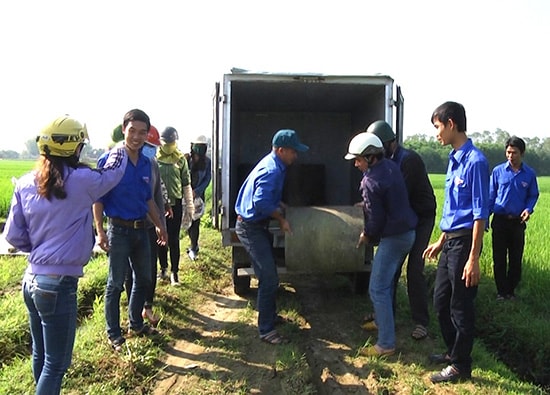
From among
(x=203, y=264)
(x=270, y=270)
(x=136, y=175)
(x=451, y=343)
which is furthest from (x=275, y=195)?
(x=203, y=264)

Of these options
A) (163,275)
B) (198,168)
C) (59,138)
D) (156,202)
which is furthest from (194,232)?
(59,138)

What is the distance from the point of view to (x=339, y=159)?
7.25 metres

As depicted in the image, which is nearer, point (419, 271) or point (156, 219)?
point (156, 219)

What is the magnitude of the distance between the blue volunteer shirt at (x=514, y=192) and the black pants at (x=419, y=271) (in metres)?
1.59

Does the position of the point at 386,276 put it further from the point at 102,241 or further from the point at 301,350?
the point at 102,241

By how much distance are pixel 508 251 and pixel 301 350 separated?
3.00 metres

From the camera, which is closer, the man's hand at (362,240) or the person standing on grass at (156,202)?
the man's hand at (362,240)

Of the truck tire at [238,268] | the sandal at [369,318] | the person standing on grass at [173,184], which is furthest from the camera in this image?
the person standing on grass at [173,184]

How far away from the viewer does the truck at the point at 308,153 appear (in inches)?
170

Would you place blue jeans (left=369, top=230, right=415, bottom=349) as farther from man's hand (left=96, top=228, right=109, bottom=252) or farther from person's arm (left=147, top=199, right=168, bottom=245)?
man's hand (left=96, top=228, right=109, bottom=252)

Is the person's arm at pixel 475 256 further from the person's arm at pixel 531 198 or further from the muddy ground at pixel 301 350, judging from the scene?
Answer: the person's arm at pixel 531 198

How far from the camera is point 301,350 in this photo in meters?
4.11

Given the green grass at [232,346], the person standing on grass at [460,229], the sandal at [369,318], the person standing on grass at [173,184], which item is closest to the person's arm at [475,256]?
the person standing on grass at [460,229]

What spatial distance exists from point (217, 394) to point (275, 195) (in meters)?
1.63
